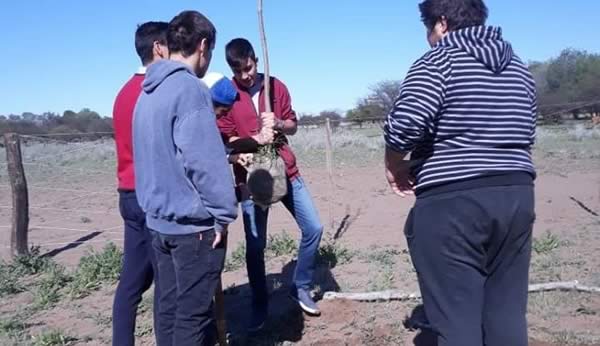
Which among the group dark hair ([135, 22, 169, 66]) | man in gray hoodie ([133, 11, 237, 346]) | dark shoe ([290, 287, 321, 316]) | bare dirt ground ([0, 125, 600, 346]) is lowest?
bare dirt ground ([0, 125, 600, 346])

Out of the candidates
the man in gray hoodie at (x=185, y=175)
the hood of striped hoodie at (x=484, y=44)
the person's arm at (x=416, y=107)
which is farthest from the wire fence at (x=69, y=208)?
the hood of striped hoodie at (x=484, y=44)

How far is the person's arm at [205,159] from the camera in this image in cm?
221

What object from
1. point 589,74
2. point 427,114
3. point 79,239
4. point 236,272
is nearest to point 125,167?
point 427,114

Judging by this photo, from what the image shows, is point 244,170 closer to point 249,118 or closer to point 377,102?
point 249,118

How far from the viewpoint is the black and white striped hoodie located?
2064mm

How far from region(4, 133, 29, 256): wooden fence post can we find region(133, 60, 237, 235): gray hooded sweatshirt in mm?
4517

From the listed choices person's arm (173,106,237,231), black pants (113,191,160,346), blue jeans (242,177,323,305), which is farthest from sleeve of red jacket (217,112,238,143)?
person's arm (173,106,237,231)

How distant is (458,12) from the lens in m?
2.14

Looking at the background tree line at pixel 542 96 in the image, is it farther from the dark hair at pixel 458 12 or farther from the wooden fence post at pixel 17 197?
the dark hair at pixel 458 12

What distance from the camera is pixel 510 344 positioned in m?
2.28

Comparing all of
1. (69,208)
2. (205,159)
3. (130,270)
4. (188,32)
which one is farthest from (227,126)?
(69,208)

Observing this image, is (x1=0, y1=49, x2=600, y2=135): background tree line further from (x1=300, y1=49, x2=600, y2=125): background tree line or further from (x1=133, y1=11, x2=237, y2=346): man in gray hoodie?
(x1=133, y1=11, x2=237, y2=346): man in gray hoodie

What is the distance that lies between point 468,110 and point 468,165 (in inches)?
7.8

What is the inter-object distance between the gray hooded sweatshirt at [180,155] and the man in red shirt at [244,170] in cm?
108
